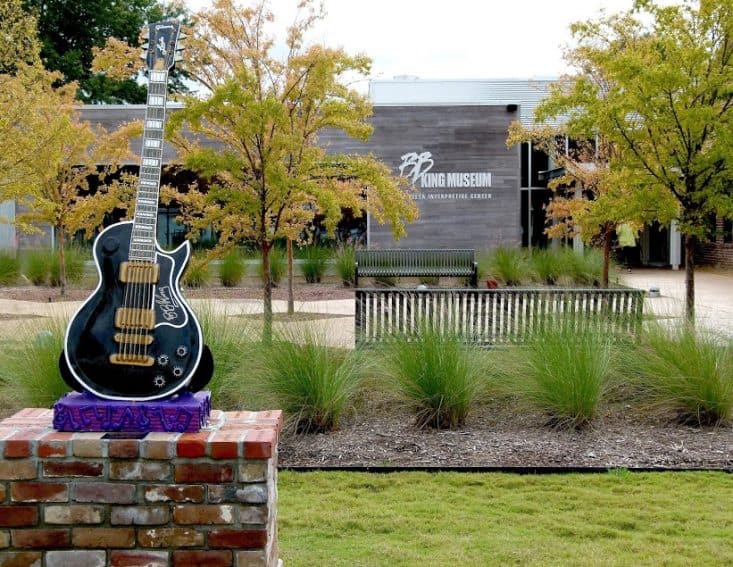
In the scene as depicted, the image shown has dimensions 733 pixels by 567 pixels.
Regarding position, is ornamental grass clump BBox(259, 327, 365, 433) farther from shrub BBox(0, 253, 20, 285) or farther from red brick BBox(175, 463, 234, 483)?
shrub BBox(0, 253, 20, 285)

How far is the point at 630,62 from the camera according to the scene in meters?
8.99

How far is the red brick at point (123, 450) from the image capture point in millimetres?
3066

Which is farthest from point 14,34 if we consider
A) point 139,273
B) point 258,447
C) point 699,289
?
point 699,289

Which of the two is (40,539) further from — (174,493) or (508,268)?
(508,268)

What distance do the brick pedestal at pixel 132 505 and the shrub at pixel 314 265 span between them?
16.0m

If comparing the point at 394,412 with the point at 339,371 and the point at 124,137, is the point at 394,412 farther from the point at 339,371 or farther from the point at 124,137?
the point at 124,137

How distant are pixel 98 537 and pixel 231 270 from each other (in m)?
14.9

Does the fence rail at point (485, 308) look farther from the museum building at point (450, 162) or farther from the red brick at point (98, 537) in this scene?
the museum building at point (450, 162)

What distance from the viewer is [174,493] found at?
10.1 ft

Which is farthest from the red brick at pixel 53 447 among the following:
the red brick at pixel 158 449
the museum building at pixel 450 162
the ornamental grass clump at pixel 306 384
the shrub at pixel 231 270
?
the museum building at pixel 450 162

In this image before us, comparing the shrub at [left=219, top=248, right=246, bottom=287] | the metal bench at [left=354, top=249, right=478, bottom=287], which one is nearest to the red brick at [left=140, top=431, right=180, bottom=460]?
the metal bench at [left=354, top=249, right=478, bottom=287]

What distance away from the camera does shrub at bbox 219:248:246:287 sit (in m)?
17.8

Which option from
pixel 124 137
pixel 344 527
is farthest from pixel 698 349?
pixel 124 137

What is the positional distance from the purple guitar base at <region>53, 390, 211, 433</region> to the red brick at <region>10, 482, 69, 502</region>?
0.22 m
